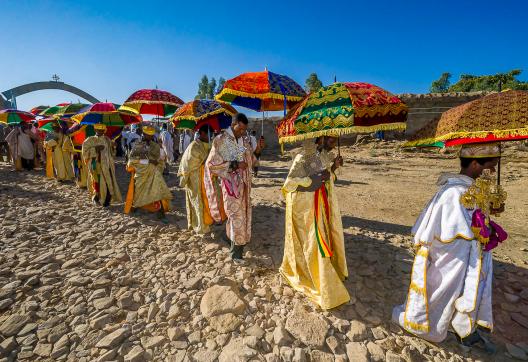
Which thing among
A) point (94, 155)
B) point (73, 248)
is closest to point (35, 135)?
point (94, 155)

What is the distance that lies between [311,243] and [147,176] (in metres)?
4.26

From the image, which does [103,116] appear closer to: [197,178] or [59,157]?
[197,178]

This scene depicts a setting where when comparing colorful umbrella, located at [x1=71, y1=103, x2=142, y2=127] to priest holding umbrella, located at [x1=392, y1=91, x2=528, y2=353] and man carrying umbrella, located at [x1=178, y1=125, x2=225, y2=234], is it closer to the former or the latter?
man carrying umbrella, located at [x1=178, y1=125, x2=225, y2=234]

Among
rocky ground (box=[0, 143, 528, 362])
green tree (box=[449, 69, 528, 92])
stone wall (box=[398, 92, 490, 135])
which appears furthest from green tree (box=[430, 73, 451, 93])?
rocky ground (box=[0, 143, 528, 362])

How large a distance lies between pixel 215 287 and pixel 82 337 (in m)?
1.31

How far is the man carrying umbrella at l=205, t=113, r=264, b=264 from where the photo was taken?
12.6 ft

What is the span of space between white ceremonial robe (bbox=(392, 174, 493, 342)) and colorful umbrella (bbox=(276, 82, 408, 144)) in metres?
0.70

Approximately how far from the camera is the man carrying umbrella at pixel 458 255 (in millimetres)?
2176

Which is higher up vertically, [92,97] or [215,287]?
[92,97]

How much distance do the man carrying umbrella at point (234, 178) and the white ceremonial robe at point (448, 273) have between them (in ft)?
7.14

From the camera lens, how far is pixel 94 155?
6.64m

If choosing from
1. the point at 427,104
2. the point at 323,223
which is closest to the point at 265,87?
the point at 323,223

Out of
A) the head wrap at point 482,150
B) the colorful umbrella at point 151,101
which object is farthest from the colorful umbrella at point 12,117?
the head wrap at point 482,150

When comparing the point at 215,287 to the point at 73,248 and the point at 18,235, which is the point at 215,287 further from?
the point at 18,235
